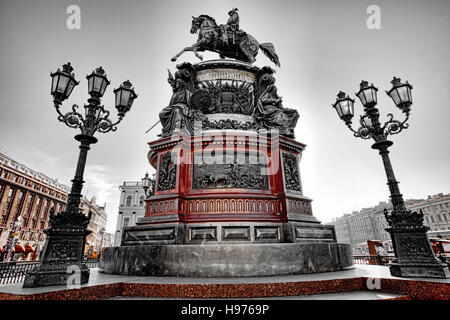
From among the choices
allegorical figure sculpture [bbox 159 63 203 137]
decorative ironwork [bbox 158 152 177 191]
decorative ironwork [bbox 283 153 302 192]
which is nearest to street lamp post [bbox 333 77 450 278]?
decorative ironwork [bbox 283 153 302 192]

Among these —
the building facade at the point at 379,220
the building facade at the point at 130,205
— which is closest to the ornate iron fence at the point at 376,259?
the building facade at the point at 379,220

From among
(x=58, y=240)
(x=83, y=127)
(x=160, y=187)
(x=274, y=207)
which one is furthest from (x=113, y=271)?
(x=274, y=207)

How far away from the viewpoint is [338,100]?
6.11m

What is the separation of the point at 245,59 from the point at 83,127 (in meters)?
8.79

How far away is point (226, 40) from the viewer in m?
10.5

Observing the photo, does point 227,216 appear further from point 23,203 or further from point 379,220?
point 379,220

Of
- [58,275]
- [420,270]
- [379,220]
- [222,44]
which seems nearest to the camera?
[58,275]

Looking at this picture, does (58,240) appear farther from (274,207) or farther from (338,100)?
(338,100)

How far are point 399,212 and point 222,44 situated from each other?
31.9 feet

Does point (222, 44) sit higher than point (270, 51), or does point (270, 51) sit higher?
point (270, 51)

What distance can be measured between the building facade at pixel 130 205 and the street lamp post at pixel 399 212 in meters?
44.4

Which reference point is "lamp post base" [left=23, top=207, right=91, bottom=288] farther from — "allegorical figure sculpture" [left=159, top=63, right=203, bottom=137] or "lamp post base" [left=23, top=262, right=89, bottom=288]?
"allegorical figure sculpture" [left=159, top=63, right=203, bottom=137]

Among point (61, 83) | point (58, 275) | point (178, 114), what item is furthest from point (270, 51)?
point (58, 275)

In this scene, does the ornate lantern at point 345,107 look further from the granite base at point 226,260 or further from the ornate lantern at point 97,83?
the ornate lantern at point 97,83
